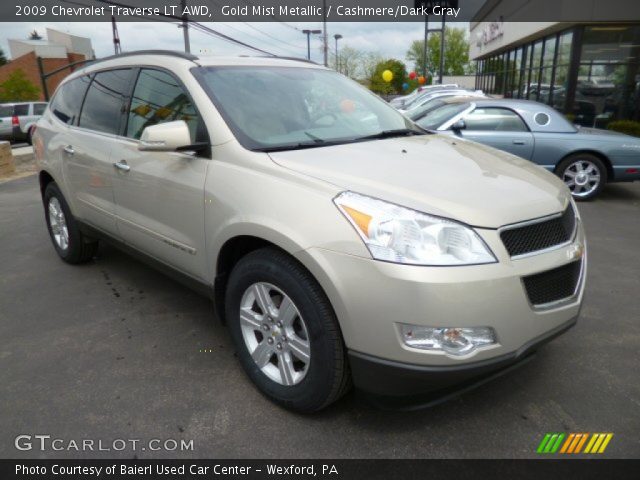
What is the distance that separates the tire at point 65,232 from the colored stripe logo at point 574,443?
4.09m

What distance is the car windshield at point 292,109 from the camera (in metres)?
2.89

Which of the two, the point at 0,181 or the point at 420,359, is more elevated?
the point at 420,359

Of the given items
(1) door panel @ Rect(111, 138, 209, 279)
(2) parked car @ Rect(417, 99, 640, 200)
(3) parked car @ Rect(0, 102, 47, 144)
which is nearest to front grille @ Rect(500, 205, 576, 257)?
(1) door panel @ Rect(111, 138, 209, 279)

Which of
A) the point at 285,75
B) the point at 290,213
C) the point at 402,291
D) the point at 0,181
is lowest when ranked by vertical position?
the point at 0,181

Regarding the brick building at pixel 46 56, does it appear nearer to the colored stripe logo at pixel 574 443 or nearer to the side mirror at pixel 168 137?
the side mirror at pixel 168 137

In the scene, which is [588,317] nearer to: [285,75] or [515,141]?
[285,75]

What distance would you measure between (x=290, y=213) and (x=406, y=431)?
124 cm

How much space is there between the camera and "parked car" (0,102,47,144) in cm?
1783

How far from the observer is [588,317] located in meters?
3.66

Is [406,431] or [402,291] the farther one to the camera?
[406,431]

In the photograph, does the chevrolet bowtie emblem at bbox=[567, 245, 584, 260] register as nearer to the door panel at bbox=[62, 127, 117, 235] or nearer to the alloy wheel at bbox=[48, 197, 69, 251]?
the door panel at bbox=[62, 127, 117, 235]

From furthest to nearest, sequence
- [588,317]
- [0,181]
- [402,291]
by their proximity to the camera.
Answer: [0,181] → [588,317] → [402,291]

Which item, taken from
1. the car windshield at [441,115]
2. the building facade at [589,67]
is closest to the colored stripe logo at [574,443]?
the car windshield at [441,115]
